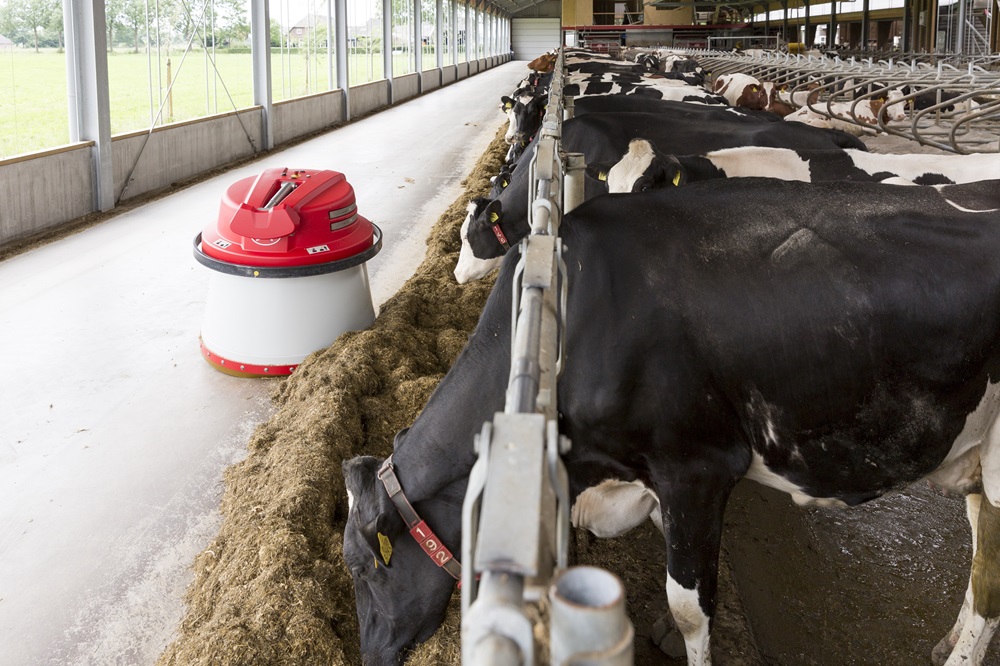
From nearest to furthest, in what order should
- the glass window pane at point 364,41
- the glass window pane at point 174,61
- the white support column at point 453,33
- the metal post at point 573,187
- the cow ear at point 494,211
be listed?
1. the metal post at point 573,187
2. the cow ear at point 494,211
3. the glass window pane at point 174,61
4. the glass window pane at point 364,41
5. the white support column at point 453,33

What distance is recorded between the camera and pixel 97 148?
9945 mm

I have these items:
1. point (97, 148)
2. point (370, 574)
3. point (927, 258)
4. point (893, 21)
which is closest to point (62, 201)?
point (97, 148)

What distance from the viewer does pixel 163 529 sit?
12.5 feet

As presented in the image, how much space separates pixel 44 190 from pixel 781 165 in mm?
7336

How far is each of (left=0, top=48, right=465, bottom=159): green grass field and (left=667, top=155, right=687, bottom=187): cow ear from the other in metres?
6.85

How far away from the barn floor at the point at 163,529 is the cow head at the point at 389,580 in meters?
0.80

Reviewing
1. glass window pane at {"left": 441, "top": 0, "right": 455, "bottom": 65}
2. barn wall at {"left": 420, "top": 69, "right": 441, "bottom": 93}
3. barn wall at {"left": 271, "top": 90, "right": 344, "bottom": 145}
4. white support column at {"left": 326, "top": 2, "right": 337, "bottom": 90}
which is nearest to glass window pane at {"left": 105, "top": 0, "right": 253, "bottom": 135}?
barn wall at {"left": 271, "top": 90, "right": 344, "bottom": 145}

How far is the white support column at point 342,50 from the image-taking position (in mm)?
20062

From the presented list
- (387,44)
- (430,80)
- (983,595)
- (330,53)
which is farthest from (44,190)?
(430,80)

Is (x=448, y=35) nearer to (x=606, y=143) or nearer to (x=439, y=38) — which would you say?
(x=439, y=38)

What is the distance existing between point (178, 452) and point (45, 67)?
6.60 m

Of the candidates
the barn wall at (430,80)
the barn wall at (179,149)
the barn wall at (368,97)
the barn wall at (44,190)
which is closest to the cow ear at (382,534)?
the barn wall at (44,190)

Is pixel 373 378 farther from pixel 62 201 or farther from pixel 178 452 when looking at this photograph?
pixel 62 201

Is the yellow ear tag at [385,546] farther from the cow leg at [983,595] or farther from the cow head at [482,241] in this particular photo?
the cow head at [482,241]
